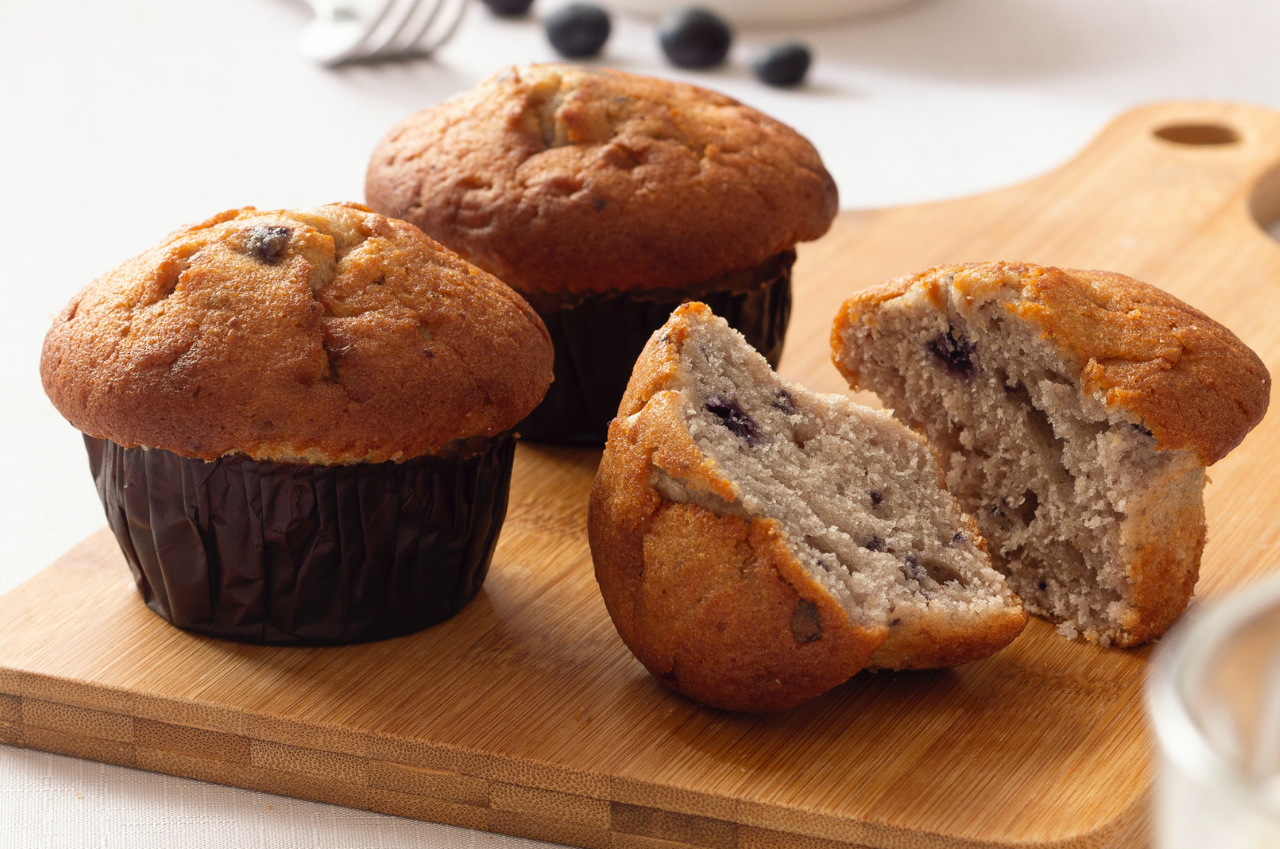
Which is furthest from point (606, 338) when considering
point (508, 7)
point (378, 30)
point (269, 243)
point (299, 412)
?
point (508, 7)

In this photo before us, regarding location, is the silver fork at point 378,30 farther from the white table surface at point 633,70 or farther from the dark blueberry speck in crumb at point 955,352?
the dark blueberry speck in crumb at point 955,352

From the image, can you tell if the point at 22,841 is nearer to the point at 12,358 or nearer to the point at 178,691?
the point at 178,691

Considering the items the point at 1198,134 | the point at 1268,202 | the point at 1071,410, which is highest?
the point at 1071,410

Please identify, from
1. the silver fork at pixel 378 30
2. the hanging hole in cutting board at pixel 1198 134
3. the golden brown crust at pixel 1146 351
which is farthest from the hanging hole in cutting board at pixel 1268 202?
the silver fork at pixel 378 30

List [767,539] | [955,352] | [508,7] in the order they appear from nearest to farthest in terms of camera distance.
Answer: [767,539] < [955,352] < [508,7]

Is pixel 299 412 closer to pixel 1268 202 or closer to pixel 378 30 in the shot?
pixel 1268 202

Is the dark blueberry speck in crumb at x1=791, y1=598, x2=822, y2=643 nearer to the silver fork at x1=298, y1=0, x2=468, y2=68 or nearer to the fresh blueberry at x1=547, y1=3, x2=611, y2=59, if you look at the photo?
the fresh blueberry at x1=547, y1=3, x2=611, y2=59
